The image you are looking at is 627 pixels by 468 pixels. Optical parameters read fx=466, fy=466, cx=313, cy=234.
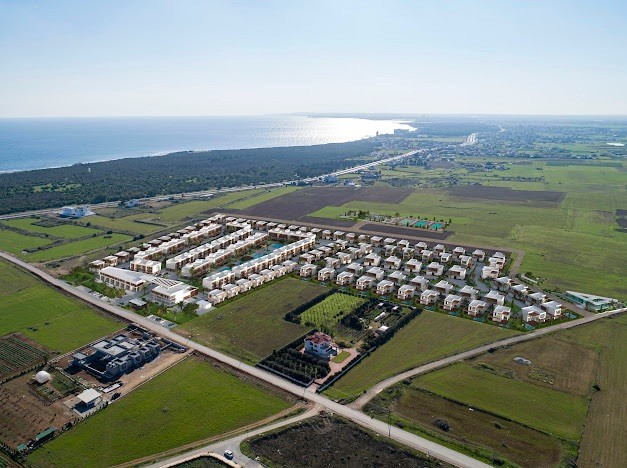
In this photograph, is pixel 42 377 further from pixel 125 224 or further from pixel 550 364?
pixel 125 224

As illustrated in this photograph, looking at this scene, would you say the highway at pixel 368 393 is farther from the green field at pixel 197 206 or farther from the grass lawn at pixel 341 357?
the green field at pixel 197 206

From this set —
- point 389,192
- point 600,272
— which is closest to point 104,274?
point 600,272

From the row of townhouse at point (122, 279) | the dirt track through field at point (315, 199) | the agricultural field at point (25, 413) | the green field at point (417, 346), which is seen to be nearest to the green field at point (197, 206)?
the dirt track through field at point (315, 199)

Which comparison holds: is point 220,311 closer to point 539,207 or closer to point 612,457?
point 612,457

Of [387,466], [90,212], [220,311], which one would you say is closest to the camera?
[387,466]

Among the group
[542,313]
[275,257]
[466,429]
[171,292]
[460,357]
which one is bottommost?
[466,429]

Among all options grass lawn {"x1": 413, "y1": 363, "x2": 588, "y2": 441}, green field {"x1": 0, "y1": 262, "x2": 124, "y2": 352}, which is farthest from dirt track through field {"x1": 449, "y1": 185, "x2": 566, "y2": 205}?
green field {"x1": 0, "y1": 262, "x2": 124, "y2": 352}

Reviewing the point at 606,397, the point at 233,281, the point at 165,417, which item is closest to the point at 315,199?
the point at 233,281
